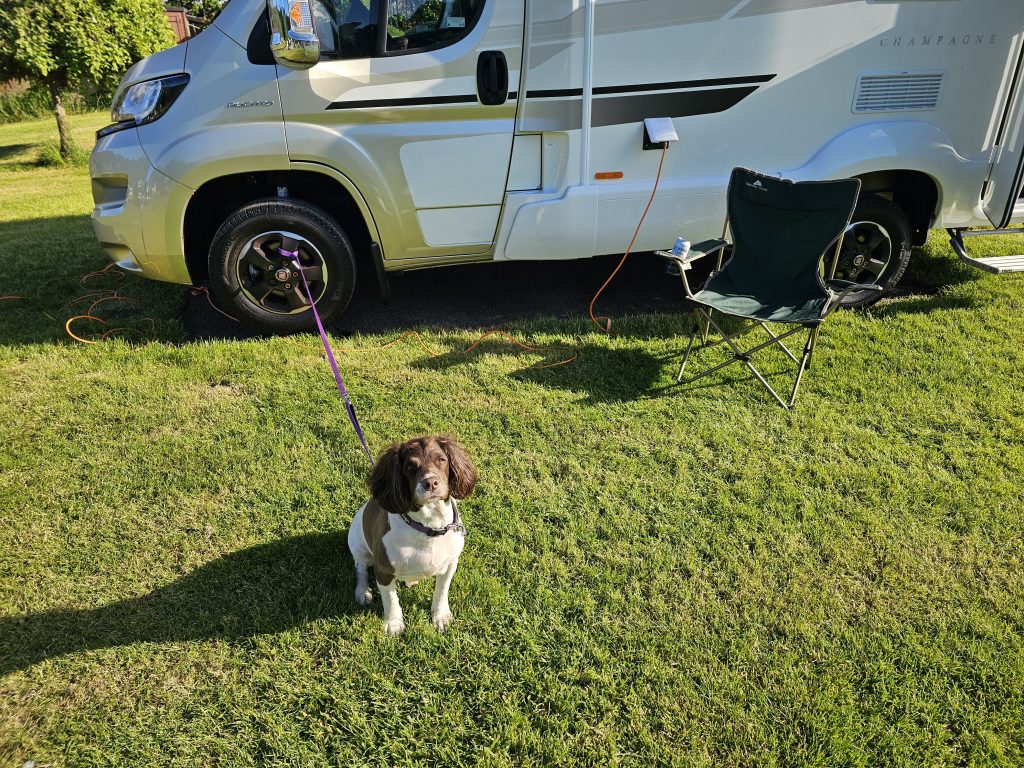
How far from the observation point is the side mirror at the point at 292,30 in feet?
11.2

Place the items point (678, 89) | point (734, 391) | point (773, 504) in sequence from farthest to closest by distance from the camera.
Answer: point (678, 89)
point (734, 391)
point (773, 504)

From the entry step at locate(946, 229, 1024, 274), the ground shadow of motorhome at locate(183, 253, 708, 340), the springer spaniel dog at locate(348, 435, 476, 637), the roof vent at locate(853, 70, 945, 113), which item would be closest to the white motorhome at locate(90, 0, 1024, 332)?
the roof vent at locate(853, 70, 945, 113)

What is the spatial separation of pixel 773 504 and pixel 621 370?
4.49ft

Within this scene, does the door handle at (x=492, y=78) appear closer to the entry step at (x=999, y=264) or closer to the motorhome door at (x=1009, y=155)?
the motorhome door at (x=1009, y=155)

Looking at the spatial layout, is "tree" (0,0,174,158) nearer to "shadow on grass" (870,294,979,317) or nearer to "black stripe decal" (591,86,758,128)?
"black stripe decal" (591,86,758,128)

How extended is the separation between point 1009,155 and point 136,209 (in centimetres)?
589

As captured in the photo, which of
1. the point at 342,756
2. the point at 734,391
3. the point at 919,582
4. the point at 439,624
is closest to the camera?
the point at 342,756

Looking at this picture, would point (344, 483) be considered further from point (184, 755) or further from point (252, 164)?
point (252, 164)

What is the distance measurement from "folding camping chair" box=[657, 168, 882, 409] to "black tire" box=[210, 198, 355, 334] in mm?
2206

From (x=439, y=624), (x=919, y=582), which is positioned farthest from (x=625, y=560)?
(x=919, y=582)

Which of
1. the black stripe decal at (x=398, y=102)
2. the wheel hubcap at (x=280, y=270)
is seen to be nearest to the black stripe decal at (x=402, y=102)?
the black stripe decal at (x=398, y=102)

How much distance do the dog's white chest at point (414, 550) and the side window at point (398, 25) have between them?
3067mm

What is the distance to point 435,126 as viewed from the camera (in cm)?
406

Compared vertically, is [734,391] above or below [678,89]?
below
